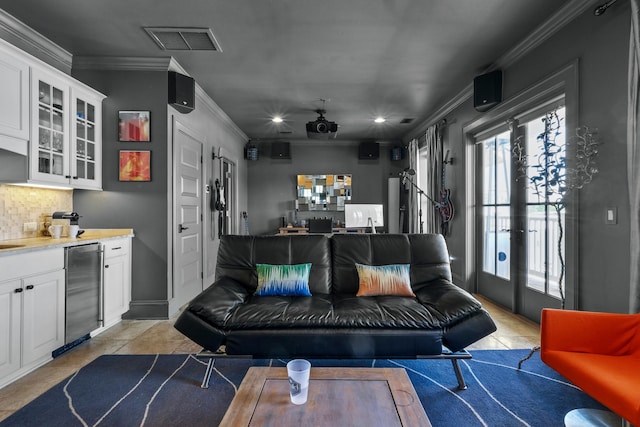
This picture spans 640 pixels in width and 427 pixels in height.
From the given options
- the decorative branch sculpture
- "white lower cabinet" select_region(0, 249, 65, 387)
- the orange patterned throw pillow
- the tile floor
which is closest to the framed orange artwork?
"white lower cabinet" select_region(0, 249, 65, 387)

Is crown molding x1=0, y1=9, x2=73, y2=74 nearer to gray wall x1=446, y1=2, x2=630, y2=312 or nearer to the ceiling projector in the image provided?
the ceiling projector

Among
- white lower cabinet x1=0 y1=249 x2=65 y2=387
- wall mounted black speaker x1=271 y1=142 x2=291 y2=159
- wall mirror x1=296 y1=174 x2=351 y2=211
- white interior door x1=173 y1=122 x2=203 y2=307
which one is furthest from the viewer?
wall mirror x1=296 y1=174 x2=351 y2=211

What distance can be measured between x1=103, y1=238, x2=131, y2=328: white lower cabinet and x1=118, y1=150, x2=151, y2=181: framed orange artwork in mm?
663

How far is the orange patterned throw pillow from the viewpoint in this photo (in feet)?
8.05

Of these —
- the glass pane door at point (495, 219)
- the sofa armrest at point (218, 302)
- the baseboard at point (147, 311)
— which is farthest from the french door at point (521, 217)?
the baseboard at point (147, 311)

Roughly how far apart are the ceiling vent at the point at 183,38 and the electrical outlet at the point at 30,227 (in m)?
2.00

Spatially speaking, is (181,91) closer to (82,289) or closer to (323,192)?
(82,289)

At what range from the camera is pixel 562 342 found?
5.71 ft

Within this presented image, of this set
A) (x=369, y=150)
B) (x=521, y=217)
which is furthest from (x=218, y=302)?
(x=369, y=150)

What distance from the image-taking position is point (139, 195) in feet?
11.4

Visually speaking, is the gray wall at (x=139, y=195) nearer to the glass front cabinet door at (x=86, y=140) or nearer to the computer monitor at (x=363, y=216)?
the glass front cabinet door at (x=86, y=140)

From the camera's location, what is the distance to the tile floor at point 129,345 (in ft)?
6.73

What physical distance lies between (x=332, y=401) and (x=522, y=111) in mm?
3347

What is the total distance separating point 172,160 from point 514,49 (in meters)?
3.66
